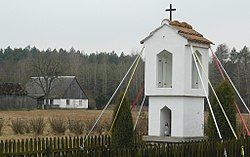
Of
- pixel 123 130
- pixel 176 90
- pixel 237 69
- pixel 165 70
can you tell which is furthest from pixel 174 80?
pixel 237 69

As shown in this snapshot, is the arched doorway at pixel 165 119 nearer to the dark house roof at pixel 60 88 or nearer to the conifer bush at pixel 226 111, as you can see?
the conifer bush at pixel 226 111

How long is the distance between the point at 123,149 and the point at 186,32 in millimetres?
5175

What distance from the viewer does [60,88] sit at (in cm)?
8156

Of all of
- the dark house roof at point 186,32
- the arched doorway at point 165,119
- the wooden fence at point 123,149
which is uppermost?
the dark house roof at point 186,32

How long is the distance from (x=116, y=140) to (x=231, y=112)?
3666 millimetres

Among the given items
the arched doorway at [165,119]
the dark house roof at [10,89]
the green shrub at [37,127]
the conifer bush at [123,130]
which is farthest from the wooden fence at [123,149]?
the dark house roof at [10,89]

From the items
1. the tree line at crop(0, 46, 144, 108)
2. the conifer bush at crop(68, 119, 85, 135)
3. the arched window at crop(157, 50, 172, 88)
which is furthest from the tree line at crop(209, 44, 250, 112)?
the arched window at crop(157, 50, 172, 88)

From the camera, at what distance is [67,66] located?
99.4m

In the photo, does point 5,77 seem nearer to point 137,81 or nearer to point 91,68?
point 91,68

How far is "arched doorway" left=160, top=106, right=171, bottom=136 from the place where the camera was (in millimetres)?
14743

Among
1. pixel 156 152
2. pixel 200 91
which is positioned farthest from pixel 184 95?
pixel 156 152

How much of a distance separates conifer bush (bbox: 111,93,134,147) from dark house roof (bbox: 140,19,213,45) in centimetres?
253

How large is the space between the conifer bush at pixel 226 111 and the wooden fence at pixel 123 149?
1.07m

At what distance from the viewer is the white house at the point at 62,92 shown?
3159 inches
